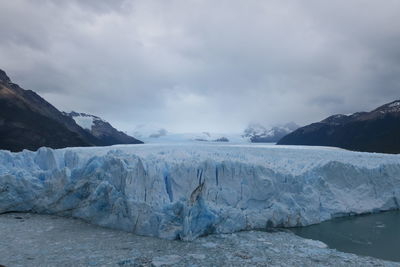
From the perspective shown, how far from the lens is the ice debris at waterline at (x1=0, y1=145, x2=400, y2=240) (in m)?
9.42

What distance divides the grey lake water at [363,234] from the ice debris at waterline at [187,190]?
20.4 inches

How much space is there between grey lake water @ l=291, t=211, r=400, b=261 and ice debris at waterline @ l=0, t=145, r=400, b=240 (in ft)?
1.70

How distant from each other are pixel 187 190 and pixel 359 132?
48106 millimetres

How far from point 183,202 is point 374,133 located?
4818 cm

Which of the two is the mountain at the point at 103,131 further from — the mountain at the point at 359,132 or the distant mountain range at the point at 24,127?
the mountain at the point at 359,132

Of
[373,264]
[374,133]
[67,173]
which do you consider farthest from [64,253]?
[374,133]

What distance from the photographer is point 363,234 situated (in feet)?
32.2

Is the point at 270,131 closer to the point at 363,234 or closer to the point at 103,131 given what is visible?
the point at 103,131

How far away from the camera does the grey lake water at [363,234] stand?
27.4ft

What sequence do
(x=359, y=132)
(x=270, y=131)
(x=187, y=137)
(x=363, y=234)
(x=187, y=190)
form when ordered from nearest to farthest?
(x=363, y=234), (x=187, y=190), (x=187, y=137), (x=359, y=132), (x=270, y=131)

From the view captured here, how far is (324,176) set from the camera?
1298 centimetres

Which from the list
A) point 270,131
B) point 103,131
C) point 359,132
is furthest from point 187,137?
point 270,131

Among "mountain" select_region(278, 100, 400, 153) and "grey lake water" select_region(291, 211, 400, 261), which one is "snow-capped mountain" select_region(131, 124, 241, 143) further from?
"grey lake water" select_region(291, 211, 400, 261)

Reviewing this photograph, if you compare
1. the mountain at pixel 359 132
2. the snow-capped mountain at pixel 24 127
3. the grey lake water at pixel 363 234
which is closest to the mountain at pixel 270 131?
the mountain at pixel 359 132
